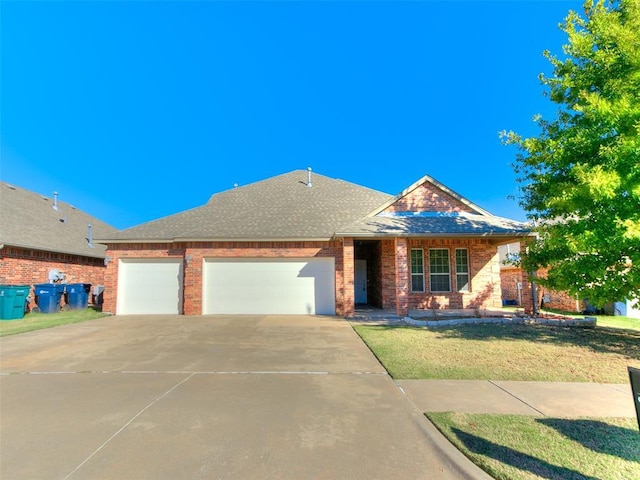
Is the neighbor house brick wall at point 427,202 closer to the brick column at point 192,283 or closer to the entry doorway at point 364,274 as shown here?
the entry doorway at point 364,274

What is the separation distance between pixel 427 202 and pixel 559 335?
22.2 ft

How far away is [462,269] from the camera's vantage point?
44.8ft

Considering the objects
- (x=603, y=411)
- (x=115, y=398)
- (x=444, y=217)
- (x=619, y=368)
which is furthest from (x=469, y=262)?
(x=115, y=398)

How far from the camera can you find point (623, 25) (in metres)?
7.49

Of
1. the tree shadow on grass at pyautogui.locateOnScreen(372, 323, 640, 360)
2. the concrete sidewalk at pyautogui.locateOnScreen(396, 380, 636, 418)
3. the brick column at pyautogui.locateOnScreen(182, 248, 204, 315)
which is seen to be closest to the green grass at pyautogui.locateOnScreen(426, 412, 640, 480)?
the concrete sidewalk at pyautogui.locateOnScreen(396, 380, 636, 418)

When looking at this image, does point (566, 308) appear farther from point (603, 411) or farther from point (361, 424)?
point (361, 424)

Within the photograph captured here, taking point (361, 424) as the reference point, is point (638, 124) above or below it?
above

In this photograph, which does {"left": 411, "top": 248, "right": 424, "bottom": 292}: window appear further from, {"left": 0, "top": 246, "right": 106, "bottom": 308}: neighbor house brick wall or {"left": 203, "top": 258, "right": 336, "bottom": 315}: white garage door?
{"left": 0, "top": 246, "right": 106, "bottom": 308}: neighbor house brick wall

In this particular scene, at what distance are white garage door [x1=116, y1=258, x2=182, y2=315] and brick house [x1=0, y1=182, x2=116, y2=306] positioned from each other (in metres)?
4.34

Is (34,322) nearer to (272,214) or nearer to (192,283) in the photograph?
(192,283)

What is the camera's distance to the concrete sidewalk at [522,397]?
13.3 feet

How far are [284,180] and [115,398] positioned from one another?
1661 cm

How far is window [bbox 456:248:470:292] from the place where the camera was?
44.5ft

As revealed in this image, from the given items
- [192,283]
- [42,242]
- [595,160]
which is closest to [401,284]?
[595,160]
